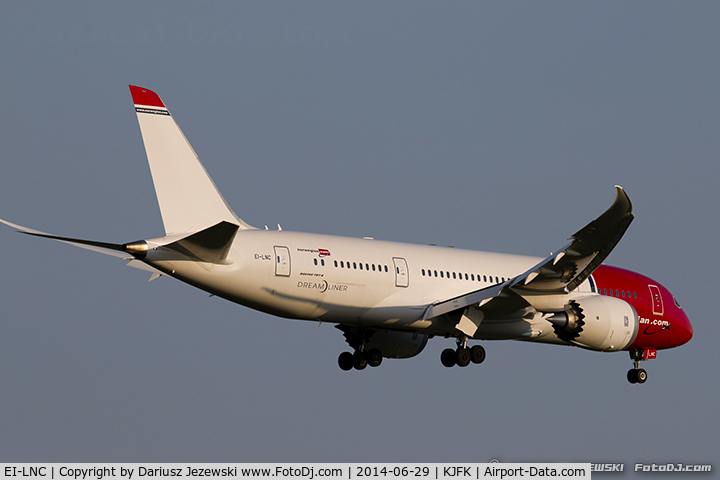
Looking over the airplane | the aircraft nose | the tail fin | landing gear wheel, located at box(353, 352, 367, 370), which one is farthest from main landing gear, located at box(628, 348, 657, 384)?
the tail fin

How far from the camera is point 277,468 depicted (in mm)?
24469

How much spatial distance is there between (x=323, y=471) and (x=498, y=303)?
983 cm

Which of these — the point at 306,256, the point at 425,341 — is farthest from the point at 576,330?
the point at 306,256

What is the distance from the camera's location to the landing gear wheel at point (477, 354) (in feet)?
112

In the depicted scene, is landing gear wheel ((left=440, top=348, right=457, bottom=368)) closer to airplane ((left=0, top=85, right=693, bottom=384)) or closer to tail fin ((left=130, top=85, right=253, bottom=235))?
airplane ((left=0, top=85, right=693, bottom=384))

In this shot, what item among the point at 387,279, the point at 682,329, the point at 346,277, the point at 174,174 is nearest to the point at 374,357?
the point at 387,279

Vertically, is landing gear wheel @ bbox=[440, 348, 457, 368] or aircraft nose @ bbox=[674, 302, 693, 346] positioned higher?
aircraft nose @ bbox=[674, 302, 693, 346]

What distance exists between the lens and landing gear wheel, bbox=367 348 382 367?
119 ft

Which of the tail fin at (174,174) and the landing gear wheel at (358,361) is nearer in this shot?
the tail fin at (174,174)

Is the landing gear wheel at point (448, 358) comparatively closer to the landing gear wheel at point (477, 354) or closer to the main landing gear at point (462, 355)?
the main landing gear at point (462, 355)

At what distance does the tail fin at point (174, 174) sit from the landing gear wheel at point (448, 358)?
8456 millimetres

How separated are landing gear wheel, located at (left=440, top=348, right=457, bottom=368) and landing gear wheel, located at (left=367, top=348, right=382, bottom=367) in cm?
292

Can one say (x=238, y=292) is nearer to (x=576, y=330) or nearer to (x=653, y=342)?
(x=576, y=330)

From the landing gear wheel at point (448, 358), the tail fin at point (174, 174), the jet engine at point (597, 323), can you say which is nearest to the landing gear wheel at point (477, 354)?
the landing gear wheel at point (448, 358)
